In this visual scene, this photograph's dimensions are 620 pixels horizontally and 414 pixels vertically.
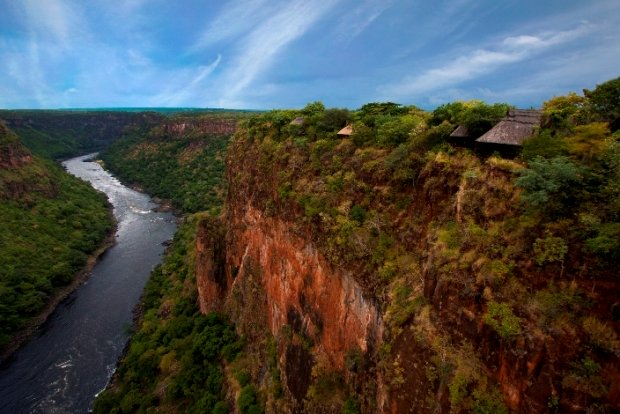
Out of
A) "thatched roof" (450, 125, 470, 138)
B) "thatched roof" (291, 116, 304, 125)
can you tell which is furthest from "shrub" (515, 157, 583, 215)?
"thatched roof" (291, 116, 304, 125)

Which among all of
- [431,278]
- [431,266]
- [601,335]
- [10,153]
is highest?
[601,335]

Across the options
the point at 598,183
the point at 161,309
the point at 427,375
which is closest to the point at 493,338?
the point at 427,375

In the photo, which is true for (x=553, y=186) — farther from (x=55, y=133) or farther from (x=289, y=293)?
(x=55, y=133)

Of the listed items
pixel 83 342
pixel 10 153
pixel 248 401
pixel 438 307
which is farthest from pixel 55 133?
pixel 438 307

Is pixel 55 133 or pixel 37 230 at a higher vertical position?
pixel 55 133

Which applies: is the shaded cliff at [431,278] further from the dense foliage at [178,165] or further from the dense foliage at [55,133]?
the dense foliage at [55,133]

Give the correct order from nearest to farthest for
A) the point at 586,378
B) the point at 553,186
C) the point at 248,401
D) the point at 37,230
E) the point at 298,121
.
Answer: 1. the point at 586,378
2. the point at 553,186
3. the point at 248,401
4. the point at 298,121
5. the point at 37,230

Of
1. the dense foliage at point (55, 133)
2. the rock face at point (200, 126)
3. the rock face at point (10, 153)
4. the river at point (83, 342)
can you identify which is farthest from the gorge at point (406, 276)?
the dense foliage at point (55, 133)
